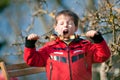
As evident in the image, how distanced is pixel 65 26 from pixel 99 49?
0.26m

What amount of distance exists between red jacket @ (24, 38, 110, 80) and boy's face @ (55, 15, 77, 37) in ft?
0.20

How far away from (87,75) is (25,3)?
4180 mm

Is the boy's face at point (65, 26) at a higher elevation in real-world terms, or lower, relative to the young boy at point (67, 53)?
higher

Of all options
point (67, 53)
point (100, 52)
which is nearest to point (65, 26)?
point (67, 53)

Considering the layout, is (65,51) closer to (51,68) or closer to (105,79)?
(51,68)

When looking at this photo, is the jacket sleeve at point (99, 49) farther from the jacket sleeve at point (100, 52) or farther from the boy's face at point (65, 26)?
the boy's face at point (65, 26)

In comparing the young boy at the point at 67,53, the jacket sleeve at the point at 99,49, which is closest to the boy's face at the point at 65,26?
the young boy at the point at 67,53

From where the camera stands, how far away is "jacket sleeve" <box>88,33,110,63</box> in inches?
87.4

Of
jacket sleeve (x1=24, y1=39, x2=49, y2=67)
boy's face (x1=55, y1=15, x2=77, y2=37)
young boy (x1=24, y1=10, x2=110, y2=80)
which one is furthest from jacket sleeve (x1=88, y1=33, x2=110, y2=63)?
jacket sleeve (x1=24, y1=39, x2=49, y2=67)

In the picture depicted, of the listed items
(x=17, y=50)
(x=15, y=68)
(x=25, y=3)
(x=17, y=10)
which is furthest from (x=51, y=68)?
(x=17, y=10)

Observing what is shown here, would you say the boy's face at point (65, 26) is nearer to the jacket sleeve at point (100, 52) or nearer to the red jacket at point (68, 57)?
the red jacket at point (68, 57)

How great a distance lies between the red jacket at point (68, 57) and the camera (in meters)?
2.22

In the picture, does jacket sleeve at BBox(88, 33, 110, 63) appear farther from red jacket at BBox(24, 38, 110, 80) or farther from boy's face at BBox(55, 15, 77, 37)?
boy's face at BBox(55, 15, 77, 37)

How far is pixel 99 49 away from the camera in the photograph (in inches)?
88.2
